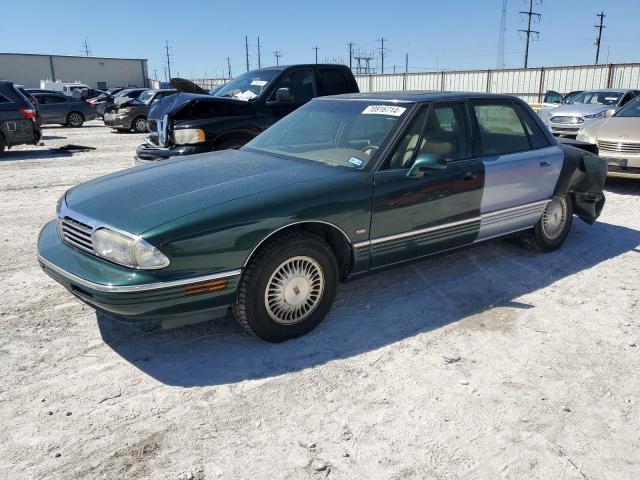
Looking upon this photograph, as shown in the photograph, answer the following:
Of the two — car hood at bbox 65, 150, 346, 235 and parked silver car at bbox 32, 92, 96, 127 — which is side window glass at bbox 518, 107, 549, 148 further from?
parked silver car at bbox 32, 92, 96, 127

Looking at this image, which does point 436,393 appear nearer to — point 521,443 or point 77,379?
point 521,443

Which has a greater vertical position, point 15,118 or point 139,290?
point 15,118

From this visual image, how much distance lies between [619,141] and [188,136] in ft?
21.6

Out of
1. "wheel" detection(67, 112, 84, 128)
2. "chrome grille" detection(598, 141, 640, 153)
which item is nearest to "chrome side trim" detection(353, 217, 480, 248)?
"chrome grille" detection(598, 141, 640, 153)

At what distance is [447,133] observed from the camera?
427 centimetres

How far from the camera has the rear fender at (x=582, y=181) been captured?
5.21 metres

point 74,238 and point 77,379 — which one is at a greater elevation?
point 74,238

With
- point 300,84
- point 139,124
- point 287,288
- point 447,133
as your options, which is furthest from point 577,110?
point 139,124

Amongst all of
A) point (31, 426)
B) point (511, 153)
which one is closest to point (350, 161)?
point (511, 153)

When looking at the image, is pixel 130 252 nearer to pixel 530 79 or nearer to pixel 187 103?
pixel 187 103

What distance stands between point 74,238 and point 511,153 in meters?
3.62

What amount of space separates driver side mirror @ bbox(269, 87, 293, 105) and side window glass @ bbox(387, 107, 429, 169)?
346cm

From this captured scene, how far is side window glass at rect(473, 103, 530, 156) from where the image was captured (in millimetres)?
4531

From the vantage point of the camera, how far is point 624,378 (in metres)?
3.15
